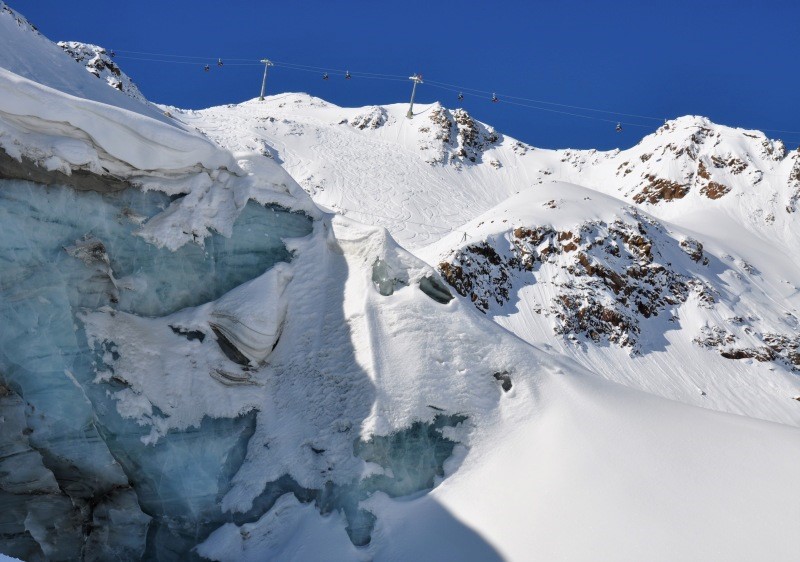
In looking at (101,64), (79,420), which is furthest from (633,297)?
(101,64)

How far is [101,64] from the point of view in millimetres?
48531

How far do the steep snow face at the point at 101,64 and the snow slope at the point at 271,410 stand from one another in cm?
4196

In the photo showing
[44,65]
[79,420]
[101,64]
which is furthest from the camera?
[101,64]

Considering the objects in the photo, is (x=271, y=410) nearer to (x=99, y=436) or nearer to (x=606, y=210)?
(x=99, y=436)

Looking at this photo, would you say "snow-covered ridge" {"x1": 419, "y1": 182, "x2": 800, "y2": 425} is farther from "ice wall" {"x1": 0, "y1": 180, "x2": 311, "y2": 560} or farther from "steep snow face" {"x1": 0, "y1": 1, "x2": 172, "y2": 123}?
"ice wall" {"x1": 0, "y1": 180, "x2": 311, "y2": 560}

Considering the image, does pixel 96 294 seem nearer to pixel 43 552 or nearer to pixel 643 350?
pixel 43 552

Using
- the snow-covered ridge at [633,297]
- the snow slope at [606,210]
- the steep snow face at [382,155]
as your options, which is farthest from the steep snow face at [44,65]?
the steep snow face at [382,155]

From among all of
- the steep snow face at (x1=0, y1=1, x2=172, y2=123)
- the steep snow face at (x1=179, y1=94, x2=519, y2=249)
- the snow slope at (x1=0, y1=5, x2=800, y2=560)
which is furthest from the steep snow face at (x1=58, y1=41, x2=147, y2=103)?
the snow slope at (x1=0, y1=5, x2=800, y2=560)

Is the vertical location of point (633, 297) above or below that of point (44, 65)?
below

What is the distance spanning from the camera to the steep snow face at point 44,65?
10500 mm

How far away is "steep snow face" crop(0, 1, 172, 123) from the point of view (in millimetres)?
10500

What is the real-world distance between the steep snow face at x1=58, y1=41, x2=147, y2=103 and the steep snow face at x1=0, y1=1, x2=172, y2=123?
37932 mm

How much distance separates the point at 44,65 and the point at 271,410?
23.6 ft

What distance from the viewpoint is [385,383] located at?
29.5 feet
